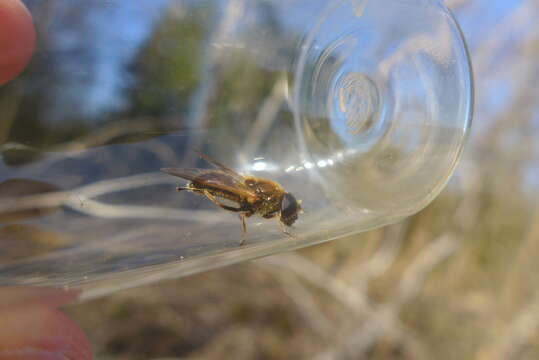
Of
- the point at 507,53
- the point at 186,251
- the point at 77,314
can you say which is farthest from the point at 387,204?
the point at 507,53

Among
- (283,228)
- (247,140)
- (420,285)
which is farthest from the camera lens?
(420,285)

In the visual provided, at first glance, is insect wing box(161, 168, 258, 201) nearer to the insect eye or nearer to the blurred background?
the insect eye

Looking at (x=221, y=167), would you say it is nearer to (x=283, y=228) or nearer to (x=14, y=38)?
(x=283, y=228)

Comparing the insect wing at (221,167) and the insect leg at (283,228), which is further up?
the insect wing at (221,167)

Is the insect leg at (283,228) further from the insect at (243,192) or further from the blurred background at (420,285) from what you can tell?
the blurred background at (420,285)

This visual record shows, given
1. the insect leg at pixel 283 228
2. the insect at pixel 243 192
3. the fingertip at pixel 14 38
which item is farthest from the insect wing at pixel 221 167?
the fingertip at pixel 14 38

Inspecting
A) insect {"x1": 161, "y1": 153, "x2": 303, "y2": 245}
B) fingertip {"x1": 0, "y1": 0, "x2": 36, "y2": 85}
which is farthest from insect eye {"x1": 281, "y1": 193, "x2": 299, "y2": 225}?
fingertip {"x1": 0, "y1": 0, "x2": 36, "y2": 85}

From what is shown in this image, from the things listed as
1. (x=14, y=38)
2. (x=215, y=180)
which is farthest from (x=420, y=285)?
(x=14, y=38)

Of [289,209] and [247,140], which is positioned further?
[247,140]
